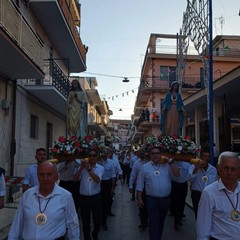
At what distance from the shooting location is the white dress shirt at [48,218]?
3.56 metres

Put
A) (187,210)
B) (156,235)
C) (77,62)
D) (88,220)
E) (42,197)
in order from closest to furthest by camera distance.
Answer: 1. (42,197)
2. (156,235)
3. (88,220)
4. (187,210)
5. (77,62)

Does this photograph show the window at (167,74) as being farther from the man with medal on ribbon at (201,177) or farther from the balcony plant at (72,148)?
the man with medal on ribbon at (201,177)

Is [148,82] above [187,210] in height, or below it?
above

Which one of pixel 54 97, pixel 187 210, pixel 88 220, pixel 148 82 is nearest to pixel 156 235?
pixel 88 220

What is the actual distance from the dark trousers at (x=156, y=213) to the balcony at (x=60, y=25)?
1003cm

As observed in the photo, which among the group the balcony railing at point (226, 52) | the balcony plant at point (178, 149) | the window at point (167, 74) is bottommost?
the balcony plant at point (178, 149)

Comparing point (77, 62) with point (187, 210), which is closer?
point (187, 210)

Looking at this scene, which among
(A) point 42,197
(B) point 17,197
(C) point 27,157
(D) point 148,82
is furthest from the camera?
(D) point 148,82

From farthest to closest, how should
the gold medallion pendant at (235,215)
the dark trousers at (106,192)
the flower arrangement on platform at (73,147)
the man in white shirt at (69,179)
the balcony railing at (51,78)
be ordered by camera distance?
the balcony railing at (51,78)
the dark trousers at (106,192)
the man in white shirt at (69,179)
the flower arrangement on platform at (73,147)
the gold medallion pendant at (235,215)

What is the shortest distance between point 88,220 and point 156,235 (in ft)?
4.22

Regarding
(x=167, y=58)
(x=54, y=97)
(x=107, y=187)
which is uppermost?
(x=167, y=58)

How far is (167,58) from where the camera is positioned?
3800 cm

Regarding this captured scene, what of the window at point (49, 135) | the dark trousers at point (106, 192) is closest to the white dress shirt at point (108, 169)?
the dark trousers at point (106, 192)

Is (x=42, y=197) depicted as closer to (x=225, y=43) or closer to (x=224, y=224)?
(x=224, y=224)
